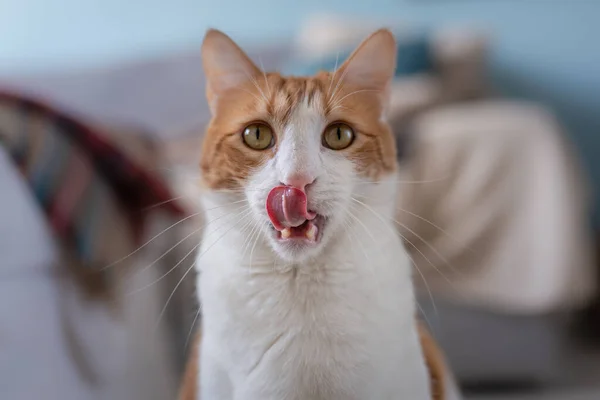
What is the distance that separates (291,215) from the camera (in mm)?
339

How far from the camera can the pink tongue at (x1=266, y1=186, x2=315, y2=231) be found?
1.11 feet

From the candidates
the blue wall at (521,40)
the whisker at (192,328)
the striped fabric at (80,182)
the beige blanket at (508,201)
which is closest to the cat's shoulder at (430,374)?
the whisker at (192,328)

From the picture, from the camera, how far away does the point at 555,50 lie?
2.31 metres

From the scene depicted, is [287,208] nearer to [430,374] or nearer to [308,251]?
[308,251]

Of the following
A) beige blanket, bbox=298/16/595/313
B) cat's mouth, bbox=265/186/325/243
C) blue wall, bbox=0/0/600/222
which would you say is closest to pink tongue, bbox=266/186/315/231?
cat's mouth, bbox=265/186/325/243

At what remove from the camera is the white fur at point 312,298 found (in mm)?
374

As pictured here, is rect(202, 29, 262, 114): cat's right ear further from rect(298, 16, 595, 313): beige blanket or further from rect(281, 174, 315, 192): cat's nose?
rect(298, 16, 595, 313): beige blanket

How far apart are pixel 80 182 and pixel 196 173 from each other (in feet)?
0.83

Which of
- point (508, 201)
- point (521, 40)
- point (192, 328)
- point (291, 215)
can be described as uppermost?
point (521, 40)

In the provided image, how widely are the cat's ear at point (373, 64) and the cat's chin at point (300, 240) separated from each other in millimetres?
106

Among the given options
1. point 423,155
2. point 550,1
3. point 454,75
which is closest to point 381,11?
point 454,75

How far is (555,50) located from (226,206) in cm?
226

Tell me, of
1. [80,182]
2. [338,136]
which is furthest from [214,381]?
[80,182]

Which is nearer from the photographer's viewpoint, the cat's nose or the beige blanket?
the cat's nose
